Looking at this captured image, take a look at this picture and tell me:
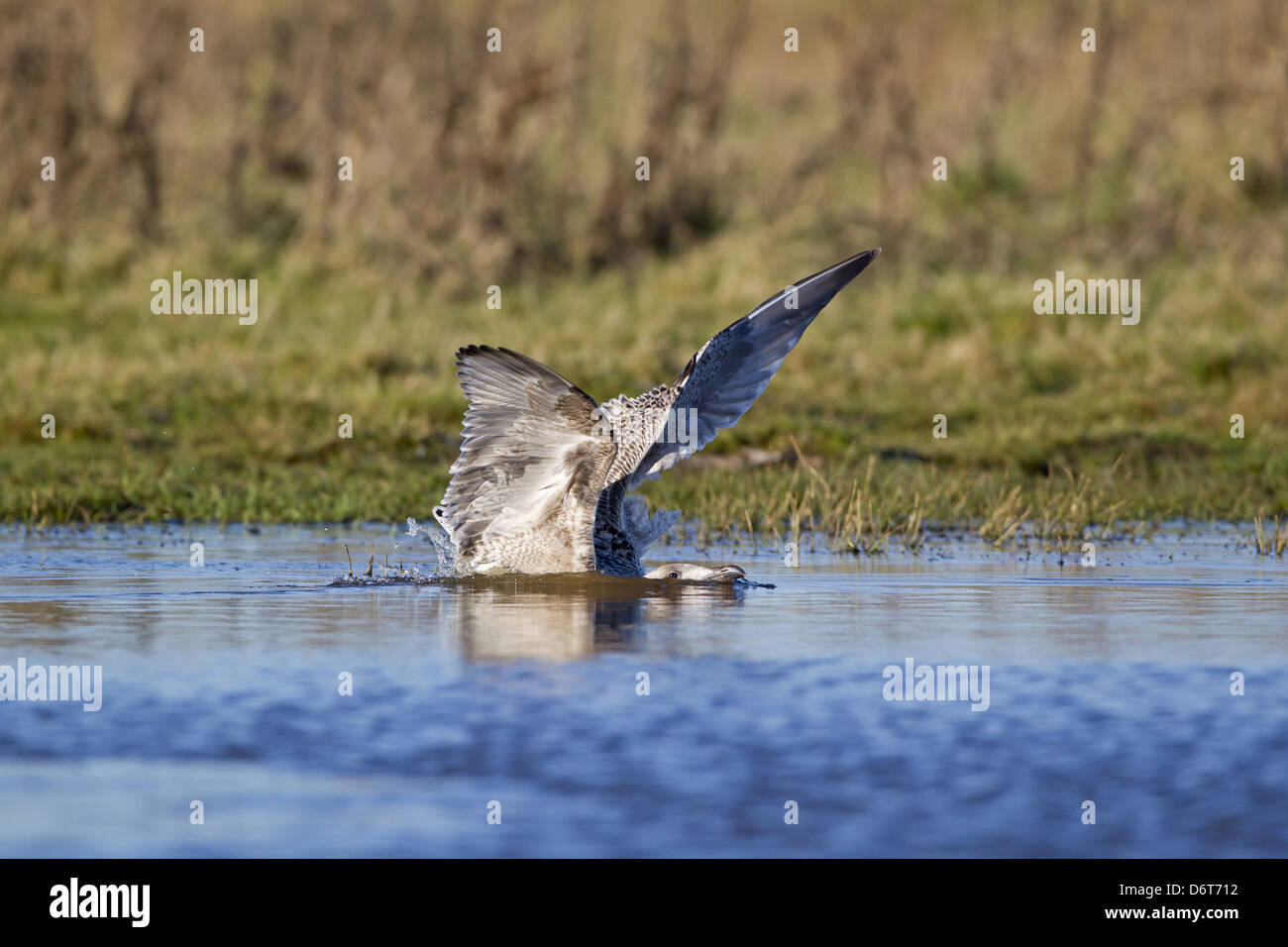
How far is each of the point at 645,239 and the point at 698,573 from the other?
1060 cm

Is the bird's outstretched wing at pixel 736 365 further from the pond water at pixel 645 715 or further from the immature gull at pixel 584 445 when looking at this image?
the pond water at pixel 645 715

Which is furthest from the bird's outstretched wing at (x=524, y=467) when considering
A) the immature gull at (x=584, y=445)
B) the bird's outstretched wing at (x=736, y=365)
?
the bird's outstretched wing at (x=736, y=365)

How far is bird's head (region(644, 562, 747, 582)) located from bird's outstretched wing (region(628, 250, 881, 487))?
0.44m

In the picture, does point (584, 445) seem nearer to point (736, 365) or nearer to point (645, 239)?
point (736, 365)

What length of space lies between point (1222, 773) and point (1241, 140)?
14950mm

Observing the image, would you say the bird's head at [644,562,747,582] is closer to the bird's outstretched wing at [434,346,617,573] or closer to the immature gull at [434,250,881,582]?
the immature gull at [434,250,881,582]

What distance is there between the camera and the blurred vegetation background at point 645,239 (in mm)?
12750

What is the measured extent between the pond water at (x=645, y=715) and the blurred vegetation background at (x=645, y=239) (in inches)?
118

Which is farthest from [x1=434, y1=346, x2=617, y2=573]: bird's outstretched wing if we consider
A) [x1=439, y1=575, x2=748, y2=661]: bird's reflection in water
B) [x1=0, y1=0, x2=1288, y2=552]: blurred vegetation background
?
[x1=0, y1=0, x2=1288, y2=552]: blurred vegetation background

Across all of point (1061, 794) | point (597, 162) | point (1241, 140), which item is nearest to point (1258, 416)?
point (1241, 140)

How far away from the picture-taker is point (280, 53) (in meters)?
19.4

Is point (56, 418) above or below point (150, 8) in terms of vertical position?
below
